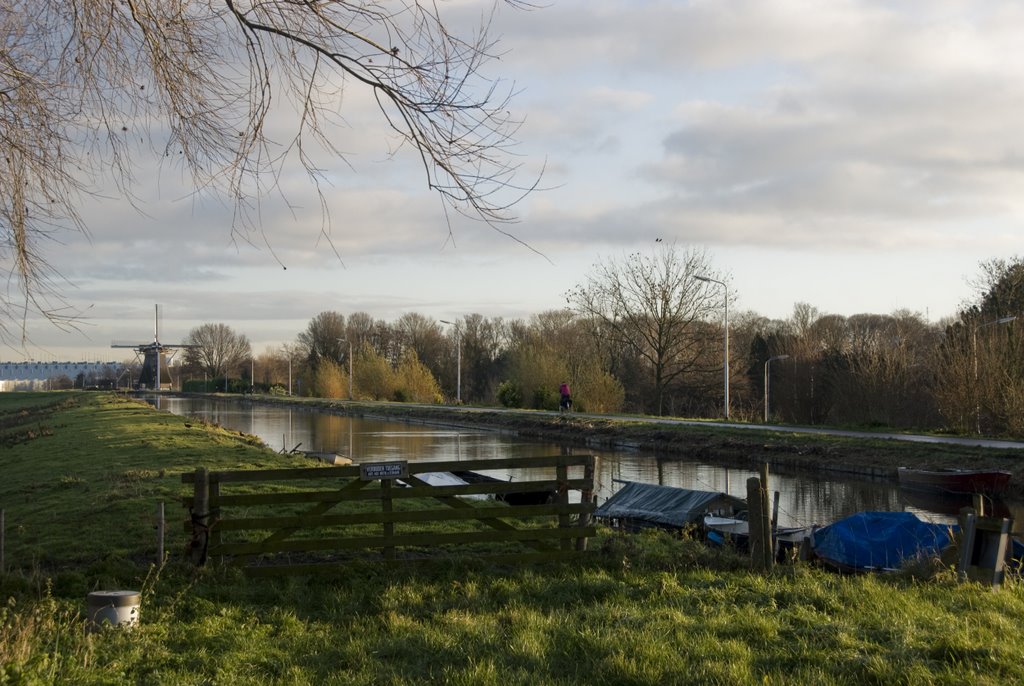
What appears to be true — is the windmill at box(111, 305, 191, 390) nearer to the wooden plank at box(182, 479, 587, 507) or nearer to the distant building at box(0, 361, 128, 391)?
the distant building at box(0, 361, 128, 391)

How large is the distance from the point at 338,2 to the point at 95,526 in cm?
738

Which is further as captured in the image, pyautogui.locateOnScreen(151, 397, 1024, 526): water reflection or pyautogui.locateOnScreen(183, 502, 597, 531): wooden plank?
pyautogui.locateOnScreen(151, 397, 1024, 526): water reflection

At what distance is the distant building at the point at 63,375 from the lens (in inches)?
4738

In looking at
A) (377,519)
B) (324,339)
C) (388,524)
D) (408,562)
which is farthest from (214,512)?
(324,339)

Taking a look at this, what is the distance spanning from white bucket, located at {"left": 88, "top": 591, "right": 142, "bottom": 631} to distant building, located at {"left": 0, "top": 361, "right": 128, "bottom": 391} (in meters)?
116

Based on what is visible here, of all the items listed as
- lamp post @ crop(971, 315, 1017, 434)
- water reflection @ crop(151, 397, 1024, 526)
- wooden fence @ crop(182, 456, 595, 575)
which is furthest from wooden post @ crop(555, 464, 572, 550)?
lamp post @ crop(971, 315, 1017, 434)

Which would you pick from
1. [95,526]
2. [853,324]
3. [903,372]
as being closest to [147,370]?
[853,324]

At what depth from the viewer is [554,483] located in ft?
30.0

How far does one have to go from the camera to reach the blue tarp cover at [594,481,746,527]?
559 inches

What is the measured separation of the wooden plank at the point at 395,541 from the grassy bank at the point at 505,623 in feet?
0.91

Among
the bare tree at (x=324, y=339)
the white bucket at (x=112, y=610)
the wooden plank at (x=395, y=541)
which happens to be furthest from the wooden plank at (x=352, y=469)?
the bare tree at (x=324, y=339)

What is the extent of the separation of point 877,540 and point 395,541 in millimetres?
6376

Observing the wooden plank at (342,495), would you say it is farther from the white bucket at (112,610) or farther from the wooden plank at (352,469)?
the white bucket at (112,610)

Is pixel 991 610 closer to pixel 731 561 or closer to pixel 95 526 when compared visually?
pixel 731 561
